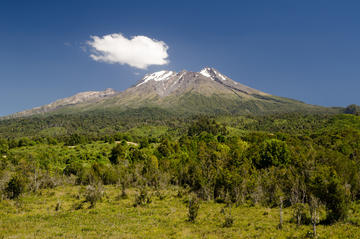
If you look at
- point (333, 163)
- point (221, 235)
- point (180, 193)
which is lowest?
point (180, 193)

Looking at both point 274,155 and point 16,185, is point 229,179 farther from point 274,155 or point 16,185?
point 16,185

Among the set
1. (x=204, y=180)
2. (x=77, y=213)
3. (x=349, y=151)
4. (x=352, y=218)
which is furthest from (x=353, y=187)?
(x=77, y=213)

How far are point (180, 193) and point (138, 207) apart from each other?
16231 mm

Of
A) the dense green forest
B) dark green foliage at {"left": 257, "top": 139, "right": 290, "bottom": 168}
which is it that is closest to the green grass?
the dense green forest

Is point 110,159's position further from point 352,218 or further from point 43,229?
point 352,218

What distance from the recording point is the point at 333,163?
49.0 m

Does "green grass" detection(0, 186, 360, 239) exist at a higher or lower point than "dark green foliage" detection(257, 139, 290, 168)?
lower

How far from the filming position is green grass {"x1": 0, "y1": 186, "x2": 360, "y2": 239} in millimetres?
24438

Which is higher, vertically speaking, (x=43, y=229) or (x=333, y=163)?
(x=333, y=163)

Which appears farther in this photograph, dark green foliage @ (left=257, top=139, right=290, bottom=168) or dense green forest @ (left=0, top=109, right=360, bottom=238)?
dark green foliage @ (left=257, top=139, right=290, bottom=168)

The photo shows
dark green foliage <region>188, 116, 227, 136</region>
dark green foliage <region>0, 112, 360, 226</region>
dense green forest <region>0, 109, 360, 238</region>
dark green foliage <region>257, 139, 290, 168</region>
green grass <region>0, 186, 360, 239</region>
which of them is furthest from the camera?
dark green foliage <region>188, 116, 227, 136</region>

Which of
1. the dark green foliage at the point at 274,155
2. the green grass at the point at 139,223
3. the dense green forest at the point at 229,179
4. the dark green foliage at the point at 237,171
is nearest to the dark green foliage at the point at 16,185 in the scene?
the dense green forest at the point at 229,179

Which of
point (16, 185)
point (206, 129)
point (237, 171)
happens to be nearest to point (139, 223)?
point (237, 171)

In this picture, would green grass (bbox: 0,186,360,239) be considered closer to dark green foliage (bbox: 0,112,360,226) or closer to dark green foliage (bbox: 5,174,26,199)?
dark green foliage (bbox: 5,174,26,199)
